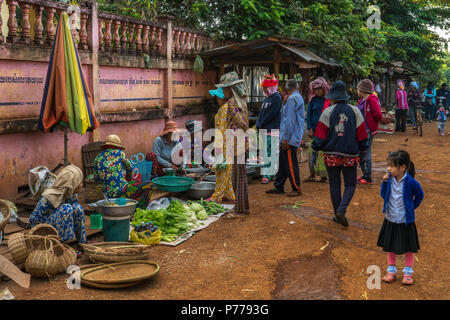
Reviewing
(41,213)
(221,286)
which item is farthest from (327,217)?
(41,213)

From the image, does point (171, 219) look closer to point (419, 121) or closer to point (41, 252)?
point (41, 252)

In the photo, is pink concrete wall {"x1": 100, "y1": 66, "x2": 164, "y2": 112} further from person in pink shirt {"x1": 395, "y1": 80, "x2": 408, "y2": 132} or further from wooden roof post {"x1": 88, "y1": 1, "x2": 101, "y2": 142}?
person in pink shirt {"x1": 395, "y1": 80, "x2": 408, "y2": 132}

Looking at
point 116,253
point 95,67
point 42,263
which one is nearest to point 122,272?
point 116,253

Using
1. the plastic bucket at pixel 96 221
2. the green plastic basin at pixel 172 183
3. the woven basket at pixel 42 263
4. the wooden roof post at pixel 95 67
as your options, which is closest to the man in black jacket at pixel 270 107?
the green plastic basin at pixel 172 183

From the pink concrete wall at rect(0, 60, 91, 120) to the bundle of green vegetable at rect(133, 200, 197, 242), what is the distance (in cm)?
224

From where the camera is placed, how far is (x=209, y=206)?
766 cm

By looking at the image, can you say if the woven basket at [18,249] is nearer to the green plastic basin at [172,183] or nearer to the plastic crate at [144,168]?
the green plastic basin at [172,183]

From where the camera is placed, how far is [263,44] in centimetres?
1133

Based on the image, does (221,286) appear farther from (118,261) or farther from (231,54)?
(231,54)

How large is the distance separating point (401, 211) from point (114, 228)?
3264 millimetres

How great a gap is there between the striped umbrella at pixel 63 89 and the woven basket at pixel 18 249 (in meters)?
2.16

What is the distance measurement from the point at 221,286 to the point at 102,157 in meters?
2.79

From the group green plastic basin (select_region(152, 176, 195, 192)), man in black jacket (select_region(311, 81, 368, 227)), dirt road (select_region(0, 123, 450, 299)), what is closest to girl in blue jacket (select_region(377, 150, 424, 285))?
dirt road (select_region(0, 123, 450, 299))

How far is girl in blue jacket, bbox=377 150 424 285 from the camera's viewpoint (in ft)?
15.4
